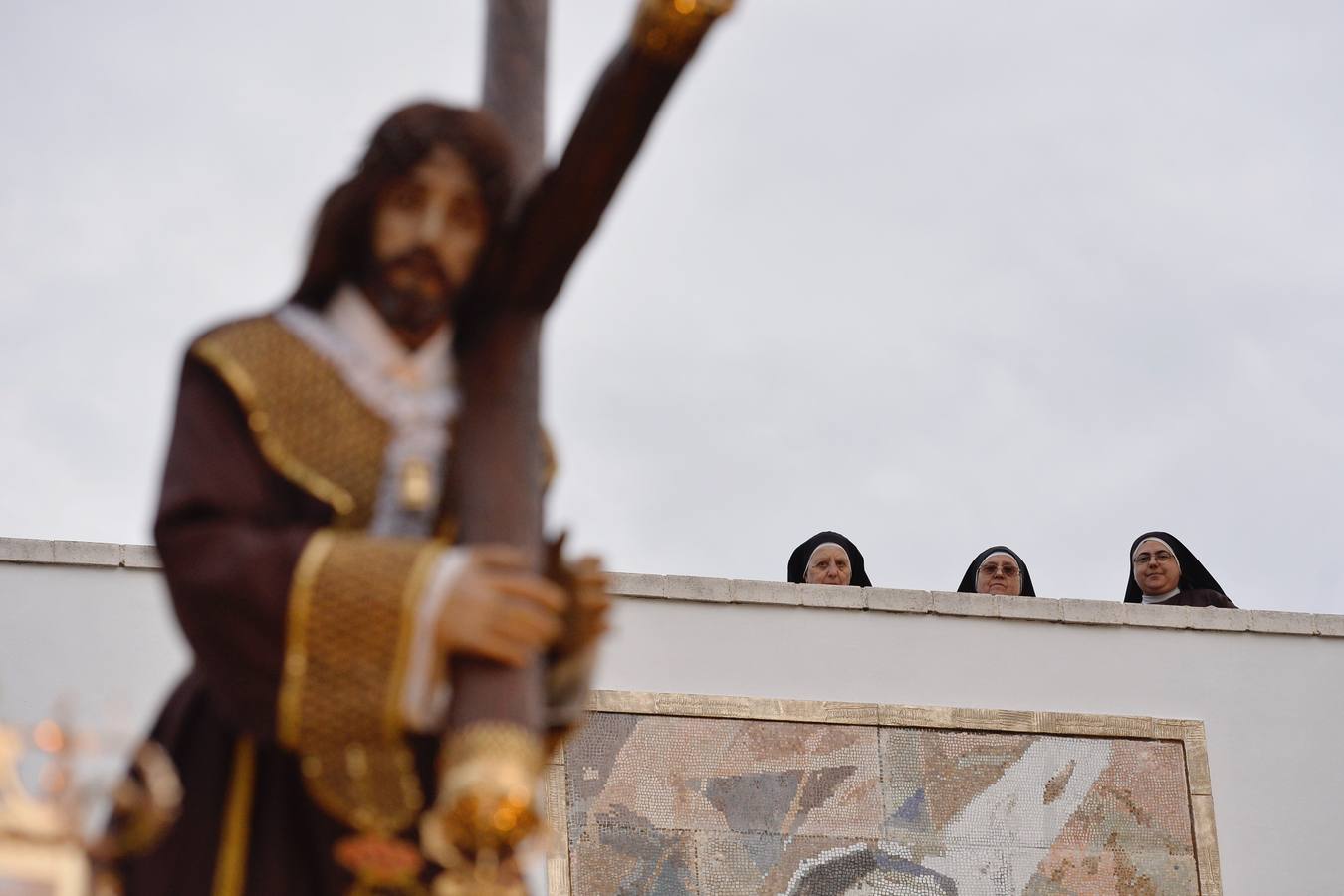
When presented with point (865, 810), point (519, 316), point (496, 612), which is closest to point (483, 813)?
point (496, 612)

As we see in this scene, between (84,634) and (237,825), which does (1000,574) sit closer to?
(84,634)

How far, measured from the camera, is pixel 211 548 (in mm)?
3168

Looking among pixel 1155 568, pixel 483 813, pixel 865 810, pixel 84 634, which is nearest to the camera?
pixel 483 813

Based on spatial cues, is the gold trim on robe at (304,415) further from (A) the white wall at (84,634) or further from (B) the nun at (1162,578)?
(B) the nun at (1162,578)

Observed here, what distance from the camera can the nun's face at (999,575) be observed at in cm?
1295

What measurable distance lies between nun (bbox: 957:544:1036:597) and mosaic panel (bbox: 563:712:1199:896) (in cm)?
105

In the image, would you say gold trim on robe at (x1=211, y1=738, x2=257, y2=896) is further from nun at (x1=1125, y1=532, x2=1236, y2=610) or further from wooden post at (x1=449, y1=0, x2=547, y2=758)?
nun at (x1=1125, y1=532, x2=1236, y2=610)

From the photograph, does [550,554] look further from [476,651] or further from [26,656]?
[26,656]

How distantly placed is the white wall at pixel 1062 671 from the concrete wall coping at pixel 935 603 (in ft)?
0.04

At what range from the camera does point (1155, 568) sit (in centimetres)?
1298

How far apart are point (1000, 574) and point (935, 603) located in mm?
819

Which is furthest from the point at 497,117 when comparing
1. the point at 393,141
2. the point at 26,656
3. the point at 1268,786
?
the point at 1268,786

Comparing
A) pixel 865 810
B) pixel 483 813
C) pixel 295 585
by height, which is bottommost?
pixel 483 813

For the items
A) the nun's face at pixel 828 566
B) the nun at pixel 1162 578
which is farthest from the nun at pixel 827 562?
the nun at pixel 1162 578
